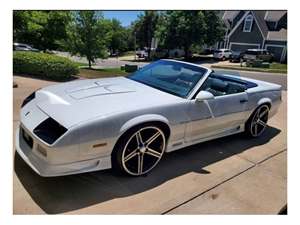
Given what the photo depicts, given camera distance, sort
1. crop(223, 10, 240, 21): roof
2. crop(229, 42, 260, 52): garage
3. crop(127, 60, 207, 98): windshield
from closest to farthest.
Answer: crop(127, 60, 207, 98): windshield
crop(229, 42, 260, 52): garage
crop(223, 10, 240, 21): roof

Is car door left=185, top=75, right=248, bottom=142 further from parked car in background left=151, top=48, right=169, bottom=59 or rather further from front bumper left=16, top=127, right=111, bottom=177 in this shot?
parked car in background left=151, top=48, right=169, bottom=59

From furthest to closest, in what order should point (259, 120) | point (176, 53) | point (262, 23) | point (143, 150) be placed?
point (262, 23), point (176, 53), point (259, 120), point (143, 150)

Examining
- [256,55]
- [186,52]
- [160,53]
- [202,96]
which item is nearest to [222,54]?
[256,55]

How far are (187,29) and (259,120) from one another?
23.7 m

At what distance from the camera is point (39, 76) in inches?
315

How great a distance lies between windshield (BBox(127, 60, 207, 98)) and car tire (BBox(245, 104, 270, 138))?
4.31 feet

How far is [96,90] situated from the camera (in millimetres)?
3340

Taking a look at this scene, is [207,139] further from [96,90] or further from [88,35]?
[88,35]

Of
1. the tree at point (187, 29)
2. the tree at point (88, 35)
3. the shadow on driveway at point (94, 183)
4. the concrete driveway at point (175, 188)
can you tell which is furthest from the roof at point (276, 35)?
the shadow on driveway at point (94, 183)

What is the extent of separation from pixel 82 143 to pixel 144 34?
35.1 meters

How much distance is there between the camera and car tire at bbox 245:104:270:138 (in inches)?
175

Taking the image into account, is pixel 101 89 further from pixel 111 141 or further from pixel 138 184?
pixel 138 184

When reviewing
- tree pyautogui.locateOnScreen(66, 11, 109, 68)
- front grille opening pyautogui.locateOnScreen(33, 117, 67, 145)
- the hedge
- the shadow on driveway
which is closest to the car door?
the shadow on driveway
